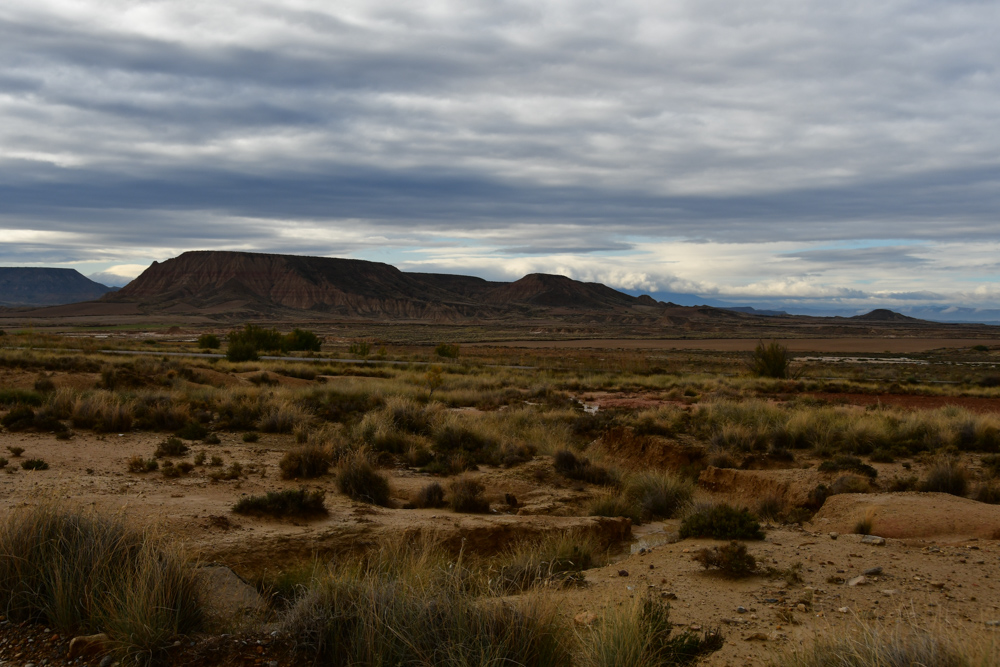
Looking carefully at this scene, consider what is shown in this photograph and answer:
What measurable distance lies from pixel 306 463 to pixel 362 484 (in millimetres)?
1745

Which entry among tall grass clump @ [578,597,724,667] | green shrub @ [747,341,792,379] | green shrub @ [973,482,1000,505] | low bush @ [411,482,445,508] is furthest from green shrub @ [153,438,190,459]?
green shrub @ [747,341,792,379]

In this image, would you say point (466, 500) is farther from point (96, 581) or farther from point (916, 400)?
point (916, 400)

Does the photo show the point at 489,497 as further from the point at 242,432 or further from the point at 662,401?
the point at 662,401

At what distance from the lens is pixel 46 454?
12.2 m

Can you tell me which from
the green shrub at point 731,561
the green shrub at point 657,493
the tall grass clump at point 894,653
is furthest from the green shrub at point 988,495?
the tall grass clump at point 894,653

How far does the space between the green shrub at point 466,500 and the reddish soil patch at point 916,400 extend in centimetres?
1967

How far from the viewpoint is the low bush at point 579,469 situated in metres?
13.8

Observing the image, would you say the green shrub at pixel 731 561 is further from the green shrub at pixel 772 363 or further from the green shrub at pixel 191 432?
the green shrub at pixel 772 363

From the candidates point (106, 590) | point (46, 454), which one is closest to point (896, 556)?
point (106, 590)

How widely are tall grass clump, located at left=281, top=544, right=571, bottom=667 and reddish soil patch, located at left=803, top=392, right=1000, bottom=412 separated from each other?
974 inches

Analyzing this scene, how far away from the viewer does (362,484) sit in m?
11.5

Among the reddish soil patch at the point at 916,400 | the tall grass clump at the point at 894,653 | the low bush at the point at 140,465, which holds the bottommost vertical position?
the reddish soil patch at the point at 916,400

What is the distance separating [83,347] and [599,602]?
5041cm

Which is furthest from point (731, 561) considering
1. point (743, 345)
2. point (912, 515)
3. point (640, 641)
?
point (743, 345)
